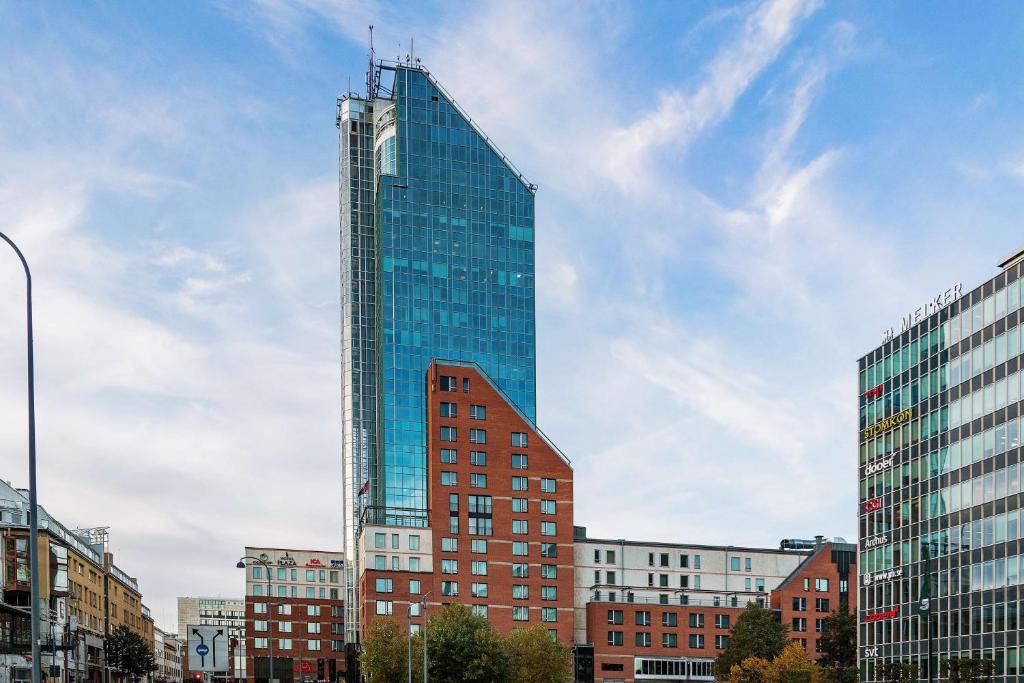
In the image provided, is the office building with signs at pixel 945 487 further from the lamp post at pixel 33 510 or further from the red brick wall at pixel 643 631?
the lamp post at pixel 33 510

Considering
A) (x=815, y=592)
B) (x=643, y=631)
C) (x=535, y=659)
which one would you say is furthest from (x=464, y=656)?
(x=815, y=592)

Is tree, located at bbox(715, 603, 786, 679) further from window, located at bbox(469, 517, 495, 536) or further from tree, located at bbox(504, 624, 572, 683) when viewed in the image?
window, located at bbox(469, 517, 495, 536)

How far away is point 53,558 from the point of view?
127 m

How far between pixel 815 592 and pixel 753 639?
29.2 m

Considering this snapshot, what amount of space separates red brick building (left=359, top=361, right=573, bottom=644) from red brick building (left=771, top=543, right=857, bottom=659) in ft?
98.8

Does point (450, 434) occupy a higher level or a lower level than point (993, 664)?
higher

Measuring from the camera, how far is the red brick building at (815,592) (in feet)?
503

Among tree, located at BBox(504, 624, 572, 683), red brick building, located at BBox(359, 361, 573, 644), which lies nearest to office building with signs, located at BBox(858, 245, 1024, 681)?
tree, located at BBox(504, 624, 572, 683)

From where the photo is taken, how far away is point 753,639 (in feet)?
424

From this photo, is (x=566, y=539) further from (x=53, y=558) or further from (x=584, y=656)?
(x=53, y=558)

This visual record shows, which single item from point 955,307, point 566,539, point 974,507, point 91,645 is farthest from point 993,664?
point 91,645

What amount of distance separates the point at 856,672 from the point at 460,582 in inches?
1937

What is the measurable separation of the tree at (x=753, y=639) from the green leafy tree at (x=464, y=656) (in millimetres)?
30702

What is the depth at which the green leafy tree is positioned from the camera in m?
111
